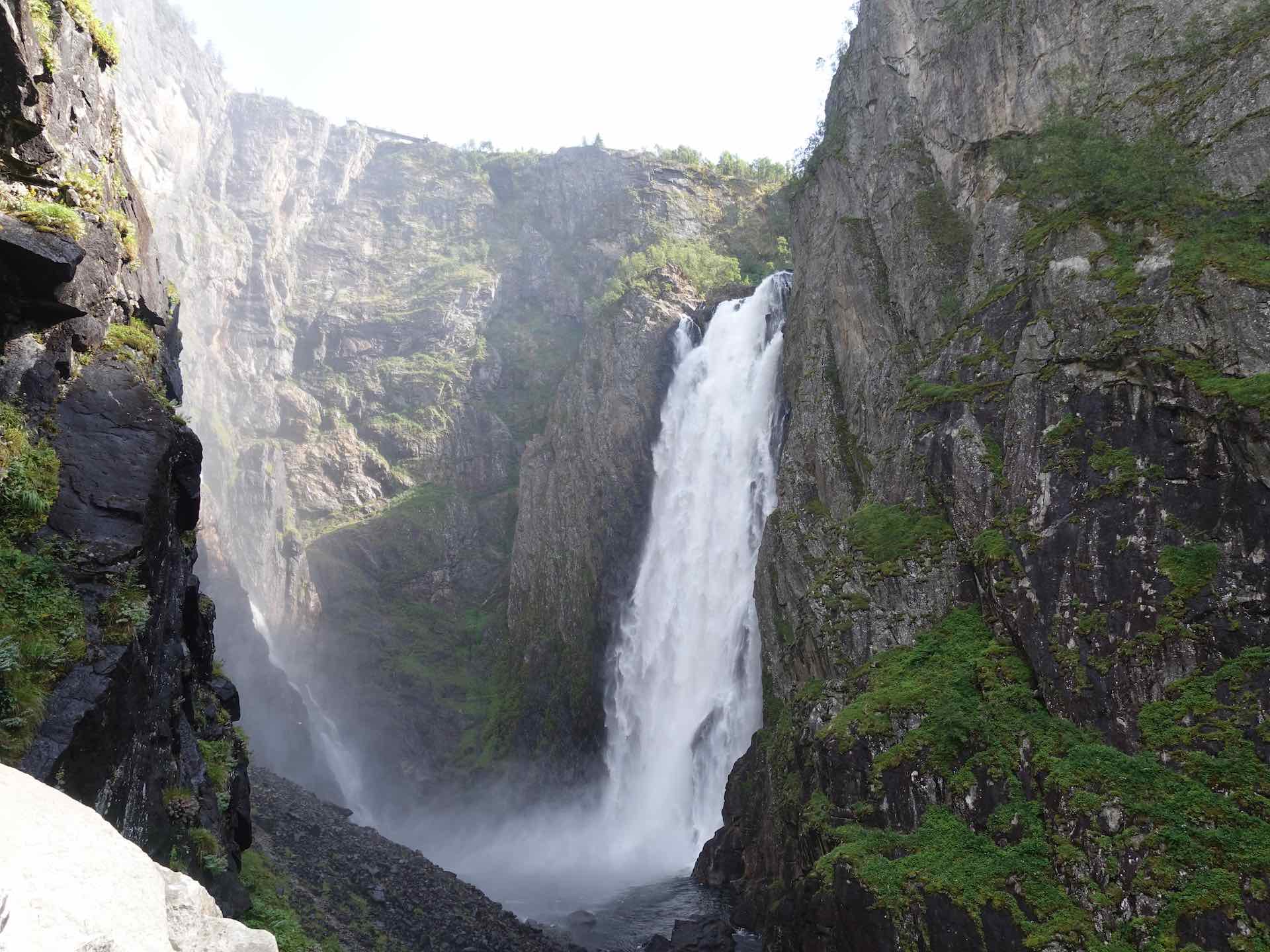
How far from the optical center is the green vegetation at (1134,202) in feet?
49.9

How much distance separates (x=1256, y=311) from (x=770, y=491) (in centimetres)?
2001

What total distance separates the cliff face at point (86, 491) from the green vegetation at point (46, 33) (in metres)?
0.04

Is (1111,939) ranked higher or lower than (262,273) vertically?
lower

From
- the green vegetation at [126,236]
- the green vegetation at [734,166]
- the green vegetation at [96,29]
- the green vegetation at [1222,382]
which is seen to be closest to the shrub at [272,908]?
the green vegetation at [126,236]

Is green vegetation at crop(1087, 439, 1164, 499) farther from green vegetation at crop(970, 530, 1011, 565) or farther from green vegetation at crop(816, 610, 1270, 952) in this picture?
green vegetation at crop(816, 610, 1270, 952)

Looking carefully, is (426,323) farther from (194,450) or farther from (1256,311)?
(1256,311)

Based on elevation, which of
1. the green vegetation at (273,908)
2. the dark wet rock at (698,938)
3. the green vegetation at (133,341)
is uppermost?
the green vegetation at (133,341)

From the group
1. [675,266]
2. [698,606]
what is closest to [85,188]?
[698,606]

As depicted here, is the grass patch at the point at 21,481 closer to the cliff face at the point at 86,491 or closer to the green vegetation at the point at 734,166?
the cliff face at the point at 86,491

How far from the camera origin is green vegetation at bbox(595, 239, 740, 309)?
49.2 m

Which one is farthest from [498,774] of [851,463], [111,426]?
[111,426]

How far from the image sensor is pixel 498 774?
136 ft

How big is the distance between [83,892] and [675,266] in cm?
4853

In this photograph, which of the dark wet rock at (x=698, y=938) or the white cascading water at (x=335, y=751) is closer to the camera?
the dark wet rock at (x=698, y=938)
